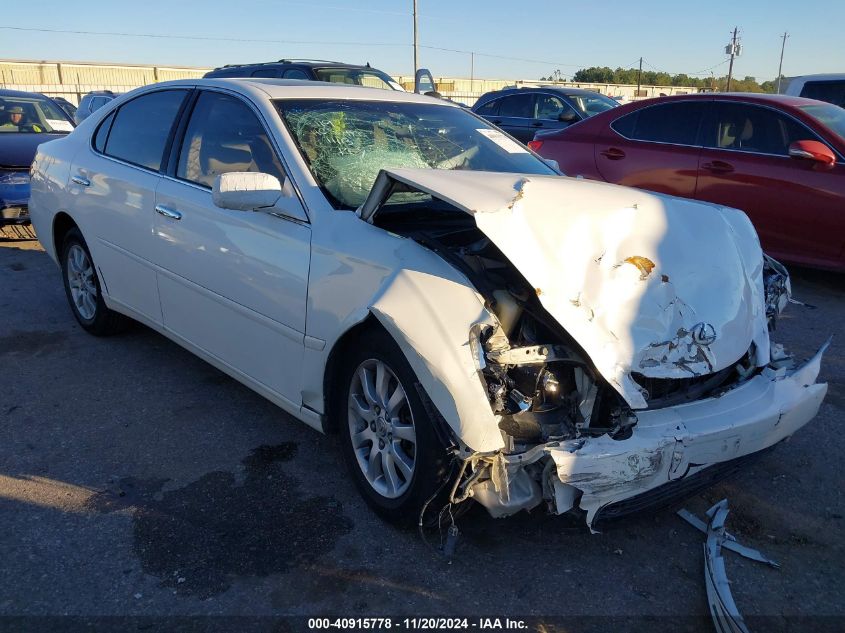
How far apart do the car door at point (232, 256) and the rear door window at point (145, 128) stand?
232 mm

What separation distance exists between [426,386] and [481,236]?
2.96 ft

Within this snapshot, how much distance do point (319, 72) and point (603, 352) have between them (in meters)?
8.11

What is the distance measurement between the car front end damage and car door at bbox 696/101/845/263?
3359 mm

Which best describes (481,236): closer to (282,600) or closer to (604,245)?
(604,245)

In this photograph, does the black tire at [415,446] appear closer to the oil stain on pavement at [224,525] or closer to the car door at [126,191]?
the oil stain on pavement at [224,525]

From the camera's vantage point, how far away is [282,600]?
8.20 ft

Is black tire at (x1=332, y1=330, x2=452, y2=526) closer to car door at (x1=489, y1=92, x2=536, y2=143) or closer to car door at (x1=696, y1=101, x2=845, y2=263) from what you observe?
car door at (x1=696, y1=101, x2=845, y2=263)

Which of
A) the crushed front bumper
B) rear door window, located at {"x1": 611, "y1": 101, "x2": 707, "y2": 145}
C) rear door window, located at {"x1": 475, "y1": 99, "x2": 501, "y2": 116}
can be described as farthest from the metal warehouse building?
the crushed front bumper

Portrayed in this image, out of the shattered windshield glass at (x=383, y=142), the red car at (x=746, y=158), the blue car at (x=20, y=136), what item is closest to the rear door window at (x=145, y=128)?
the shattered windshield glass at (x=383, y=142)

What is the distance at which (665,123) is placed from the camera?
22.6 ft

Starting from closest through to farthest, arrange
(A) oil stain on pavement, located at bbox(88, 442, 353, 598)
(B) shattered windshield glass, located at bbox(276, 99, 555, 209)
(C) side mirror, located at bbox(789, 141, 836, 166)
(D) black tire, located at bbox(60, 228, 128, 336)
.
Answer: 1. (A) oil stain on pavement, located at bbox(88, 442, 353, 598)
2. (B) shattered windshield glass, located at bbox(276, 99, 555, 209)
3. (D) black tire, located at bbox(60, 228, 128, 336)
4. (C) side mirror, located at bbox(789, 141, 836, 166)

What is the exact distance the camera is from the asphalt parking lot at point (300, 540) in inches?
97.9

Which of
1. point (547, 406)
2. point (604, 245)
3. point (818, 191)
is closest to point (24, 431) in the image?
point (547, 406)

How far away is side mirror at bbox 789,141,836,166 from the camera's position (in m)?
5.77
